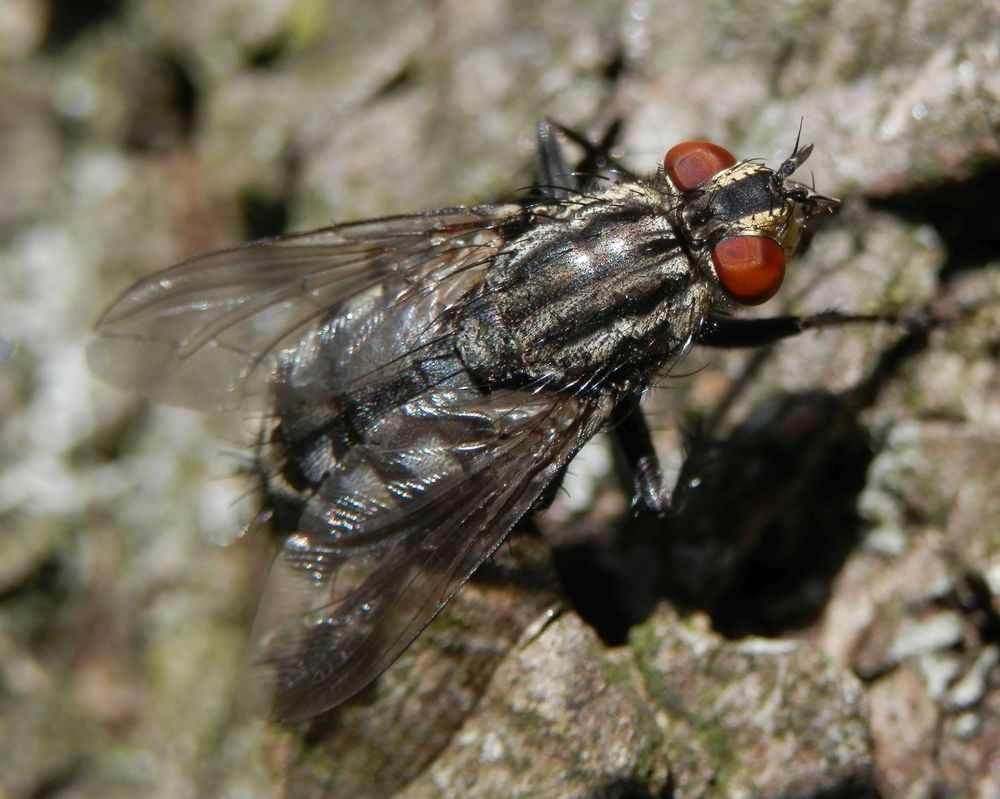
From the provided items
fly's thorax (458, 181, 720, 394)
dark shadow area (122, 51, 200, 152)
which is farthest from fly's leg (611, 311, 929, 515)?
dark shadow area (122, 51, 200, 152)

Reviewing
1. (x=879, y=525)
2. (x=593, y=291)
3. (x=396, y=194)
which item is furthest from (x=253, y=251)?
(x=879, y=525)

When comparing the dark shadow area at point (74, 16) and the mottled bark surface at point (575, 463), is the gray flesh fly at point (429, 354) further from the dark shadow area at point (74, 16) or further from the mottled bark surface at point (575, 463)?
the dark shadow area at point (74, 16)

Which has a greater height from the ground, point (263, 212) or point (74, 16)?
point (74, 16)

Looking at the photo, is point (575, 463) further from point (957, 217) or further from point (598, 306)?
point (957, 217)

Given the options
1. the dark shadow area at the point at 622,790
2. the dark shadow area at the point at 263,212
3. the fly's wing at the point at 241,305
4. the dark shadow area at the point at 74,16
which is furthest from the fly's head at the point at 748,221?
the dark shadow area at the point at 74,16

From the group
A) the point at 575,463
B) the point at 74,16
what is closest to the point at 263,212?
the point at 74,16

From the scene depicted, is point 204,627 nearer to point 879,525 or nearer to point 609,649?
point 609,649
